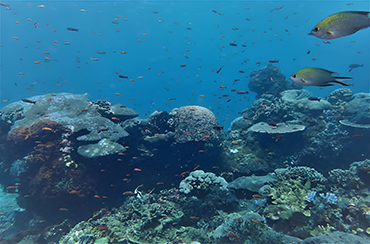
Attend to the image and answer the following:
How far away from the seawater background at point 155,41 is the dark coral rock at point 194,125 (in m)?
4.84

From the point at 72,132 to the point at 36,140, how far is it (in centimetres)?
179

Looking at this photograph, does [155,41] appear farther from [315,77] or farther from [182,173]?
[315,77]

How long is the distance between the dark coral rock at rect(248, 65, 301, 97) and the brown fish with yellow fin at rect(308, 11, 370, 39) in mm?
13669

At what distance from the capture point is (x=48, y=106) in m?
8.91

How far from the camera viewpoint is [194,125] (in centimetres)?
861

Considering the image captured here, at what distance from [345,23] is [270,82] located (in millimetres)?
14581

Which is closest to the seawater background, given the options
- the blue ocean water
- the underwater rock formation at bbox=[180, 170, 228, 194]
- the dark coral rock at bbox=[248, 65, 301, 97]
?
the dark coral rock at bbox=[248, 65, 301, 97]

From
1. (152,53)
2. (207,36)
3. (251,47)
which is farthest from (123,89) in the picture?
(251,47)

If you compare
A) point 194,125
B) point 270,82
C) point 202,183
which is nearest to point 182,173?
point 202,183

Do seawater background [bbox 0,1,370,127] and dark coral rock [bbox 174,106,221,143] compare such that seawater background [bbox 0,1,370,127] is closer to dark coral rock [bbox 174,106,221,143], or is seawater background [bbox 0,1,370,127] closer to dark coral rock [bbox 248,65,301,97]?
dark coral rock [bbox 248,65,301,97]

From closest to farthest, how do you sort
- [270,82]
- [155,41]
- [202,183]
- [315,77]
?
[315,77] → [202,183] → [270,82] → [155,41]

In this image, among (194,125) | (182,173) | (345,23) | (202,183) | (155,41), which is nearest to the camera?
(345,23)

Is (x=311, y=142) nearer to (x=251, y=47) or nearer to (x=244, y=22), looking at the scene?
(x=244, y=22)

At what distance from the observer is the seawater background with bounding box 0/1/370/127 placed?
1639 inches
